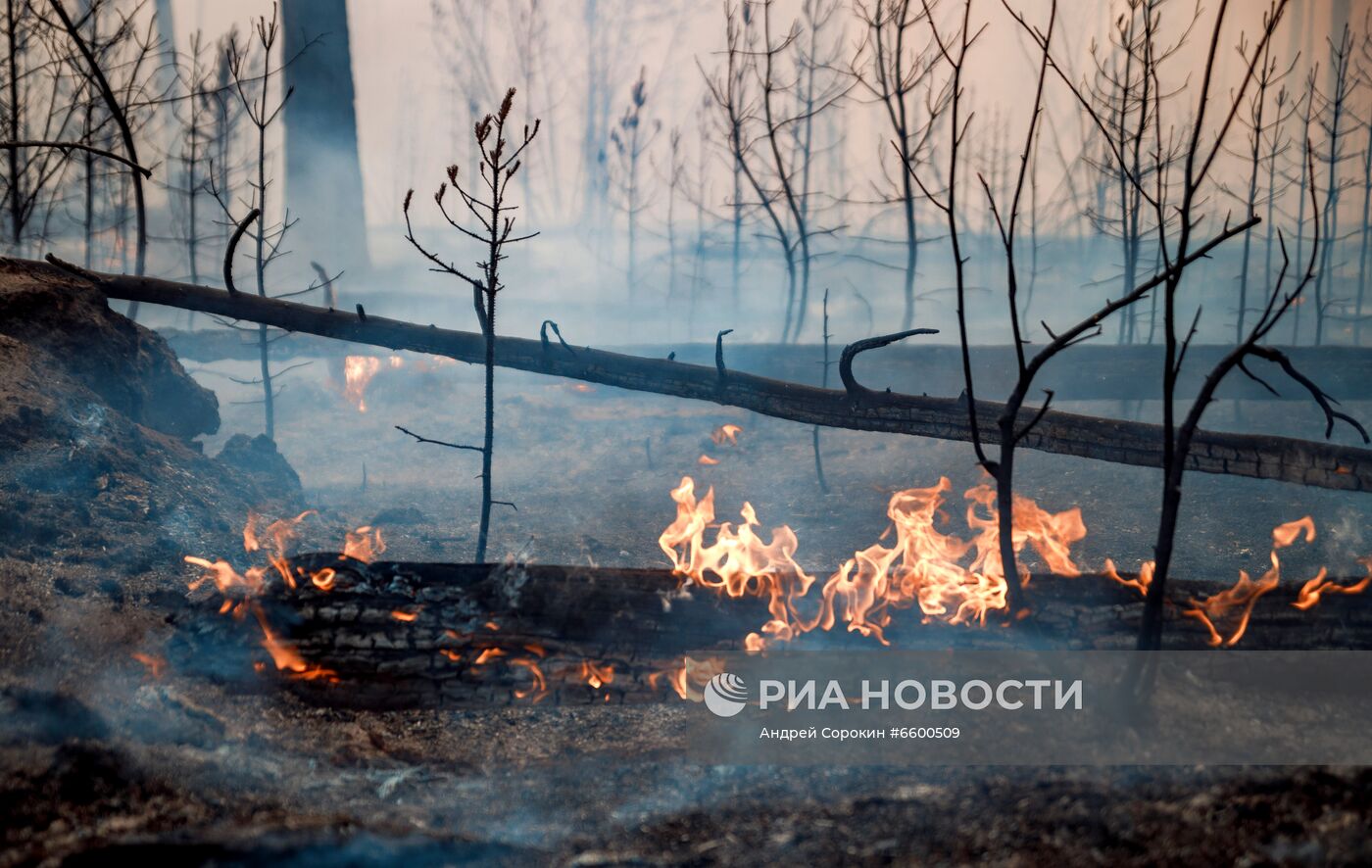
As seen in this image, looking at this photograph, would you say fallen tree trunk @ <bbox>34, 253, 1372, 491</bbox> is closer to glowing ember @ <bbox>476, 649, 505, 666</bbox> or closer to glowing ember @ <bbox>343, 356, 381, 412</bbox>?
glowing ember @ <bbox>476, 649, 505, 666</bbox>

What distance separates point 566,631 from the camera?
462 centimetres

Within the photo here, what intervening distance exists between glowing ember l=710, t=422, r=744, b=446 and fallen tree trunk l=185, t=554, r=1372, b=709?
894 cm

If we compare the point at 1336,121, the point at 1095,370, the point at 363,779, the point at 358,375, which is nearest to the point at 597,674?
the point at 363,779

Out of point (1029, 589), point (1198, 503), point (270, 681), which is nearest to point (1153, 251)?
point (1198, 503)

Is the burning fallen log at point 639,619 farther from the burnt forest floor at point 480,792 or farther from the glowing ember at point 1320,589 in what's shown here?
the burnt forest floor at point 480,792

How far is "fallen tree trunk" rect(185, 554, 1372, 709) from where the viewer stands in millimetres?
4406

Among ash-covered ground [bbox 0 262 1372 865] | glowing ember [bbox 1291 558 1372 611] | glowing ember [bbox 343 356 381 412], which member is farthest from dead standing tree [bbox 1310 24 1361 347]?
glowing ember [bbox 343 356 381 412]

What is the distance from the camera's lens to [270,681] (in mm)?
4406

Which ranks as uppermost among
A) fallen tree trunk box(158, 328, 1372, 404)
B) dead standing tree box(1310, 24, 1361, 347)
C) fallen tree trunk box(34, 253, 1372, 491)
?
dead standing tree box(1310, 24, 1361, 347)

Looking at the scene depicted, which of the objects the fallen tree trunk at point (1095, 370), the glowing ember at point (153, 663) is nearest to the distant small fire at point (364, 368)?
the fallen tree trunk at point (1095, 370)
